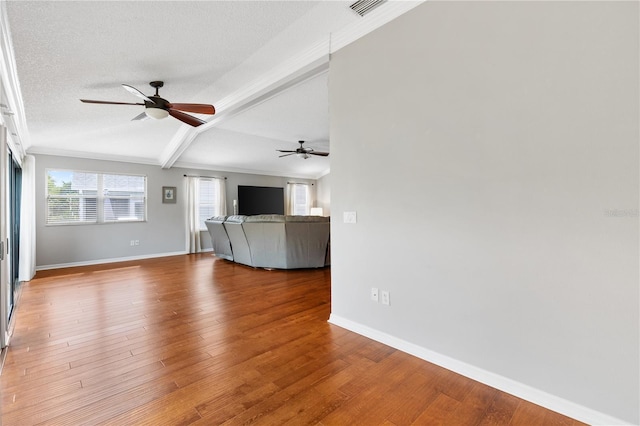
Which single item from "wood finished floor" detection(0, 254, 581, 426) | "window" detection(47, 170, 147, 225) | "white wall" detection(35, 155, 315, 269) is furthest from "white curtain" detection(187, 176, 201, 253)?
"wood finished floor" detection(0, 254, 581, 426)

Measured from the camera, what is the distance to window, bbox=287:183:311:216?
10000mm

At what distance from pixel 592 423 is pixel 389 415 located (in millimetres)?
1034

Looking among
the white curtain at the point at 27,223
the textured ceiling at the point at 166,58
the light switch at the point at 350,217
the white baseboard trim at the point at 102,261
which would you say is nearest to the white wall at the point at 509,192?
the light switch at the point at 350,217

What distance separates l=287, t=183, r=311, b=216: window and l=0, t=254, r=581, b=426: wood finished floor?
6.58 meters

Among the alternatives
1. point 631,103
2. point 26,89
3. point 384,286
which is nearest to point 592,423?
point 384,286

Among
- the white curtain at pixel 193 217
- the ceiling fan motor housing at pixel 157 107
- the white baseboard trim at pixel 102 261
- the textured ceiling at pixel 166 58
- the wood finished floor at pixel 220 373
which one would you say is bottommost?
the wood finished floor at pixel 220 373

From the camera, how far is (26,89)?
317 centimetres

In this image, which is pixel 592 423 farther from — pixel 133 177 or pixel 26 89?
pixel 133 177

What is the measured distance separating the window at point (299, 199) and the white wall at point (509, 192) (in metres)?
7.52

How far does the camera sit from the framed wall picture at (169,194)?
722 centimetres

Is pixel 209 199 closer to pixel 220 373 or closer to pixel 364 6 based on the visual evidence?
pixel 220 373

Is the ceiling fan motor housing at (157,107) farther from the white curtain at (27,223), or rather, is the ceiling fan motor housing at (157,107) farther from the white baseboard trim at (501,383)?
the white baseboard trim at (501,383)

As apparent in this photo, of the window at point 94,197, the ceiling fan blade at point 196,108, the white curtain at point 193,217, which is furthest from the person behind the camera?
the white curtain at point 193,217

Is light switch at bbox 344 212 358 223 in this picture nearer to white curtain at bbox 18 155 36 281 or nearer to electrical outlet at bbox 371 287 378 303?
electrical outlet at bbox 371 287 378 303
